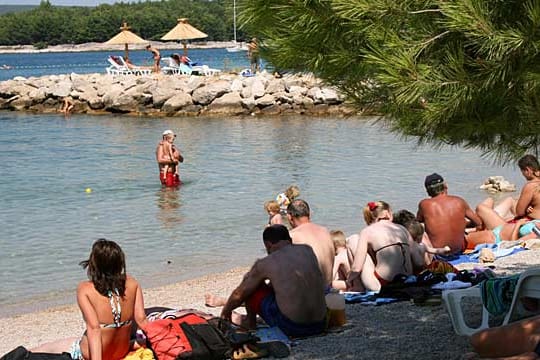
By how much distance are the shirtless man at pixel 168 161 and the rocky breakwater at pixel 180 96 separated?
14.0 m

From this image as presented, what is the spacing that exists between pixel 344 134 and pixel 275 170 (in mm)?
7229

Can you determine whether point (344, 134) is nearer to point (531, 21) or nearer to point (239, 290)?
point (239, 290)

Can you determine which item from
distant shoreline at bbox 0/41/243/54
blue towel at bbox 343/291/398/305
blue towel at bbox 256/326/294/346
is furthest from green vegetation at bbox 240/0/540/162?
distant shoreline at bbox 0/41/243/54

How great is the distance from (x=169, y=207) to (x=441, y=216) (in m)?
7.73

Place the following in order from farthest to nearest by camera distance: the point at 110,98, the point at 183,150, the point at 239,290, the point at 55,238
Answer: the point at 110,98 < the point at 183,150 < the point at 55,238 < the point at 239,290

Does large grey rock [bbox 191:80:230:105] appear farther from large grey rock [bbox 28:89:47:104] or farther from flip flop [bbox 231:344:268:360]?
flip flop [bbox 231:344:268:360]

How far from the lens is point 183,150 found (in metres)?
25.3

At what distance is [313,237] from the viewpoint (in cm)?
759

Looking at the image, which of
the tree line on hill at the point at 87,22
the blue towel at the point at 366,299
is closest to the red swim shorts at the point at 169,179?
the blue towel at the point at 366,299

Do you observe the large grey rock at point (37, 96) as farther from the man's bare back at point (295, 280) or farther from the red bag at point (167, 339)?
the red bag at point (167, 339)

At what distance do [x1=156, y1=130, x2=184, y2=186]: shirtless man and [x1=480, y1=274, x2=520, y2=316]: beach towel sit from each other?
1222 cm

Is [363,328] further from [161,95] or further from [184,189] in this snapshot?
[161,95]

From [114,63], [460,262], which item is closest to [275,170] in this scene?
[460,262]

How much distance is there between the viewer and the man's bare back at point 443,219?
31.9ft
